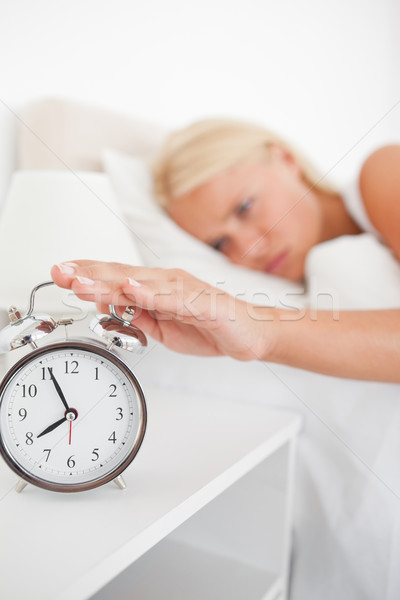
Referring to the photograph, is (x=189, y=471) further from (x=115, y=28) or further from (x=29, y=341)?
(x=115, y=28)

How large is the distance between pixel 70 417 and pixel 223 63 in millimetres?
1522

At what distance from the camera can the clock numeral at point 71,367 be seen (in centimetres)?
57

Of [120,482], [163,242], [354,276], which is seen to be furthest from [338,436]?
[163,242]

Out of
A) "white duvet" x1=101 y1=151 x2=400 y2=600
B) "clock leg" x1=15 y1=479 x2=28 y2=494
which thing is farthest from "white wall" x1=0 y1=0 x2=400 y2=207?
"clock leg" x1=15 y1=479 x2=28 y2=494

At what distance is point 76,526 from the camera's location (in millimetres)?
516

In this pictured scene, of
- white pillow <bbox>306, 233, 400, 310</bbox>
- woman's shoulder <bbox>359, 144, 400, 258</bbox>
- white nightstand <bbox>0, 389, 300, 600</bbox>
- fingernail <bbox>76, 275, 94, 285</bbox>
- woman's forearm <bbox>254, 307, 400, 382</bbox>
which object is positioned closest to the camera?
white nightstand <bbox>0, 389, 300, 600</bbox>

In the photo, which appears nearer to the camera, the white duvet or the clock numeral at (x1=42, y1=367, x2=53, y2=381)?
the clock numeral at (x1=42, y1=367, x2=53, y2=381)

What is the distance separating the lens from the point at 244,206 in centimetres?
129

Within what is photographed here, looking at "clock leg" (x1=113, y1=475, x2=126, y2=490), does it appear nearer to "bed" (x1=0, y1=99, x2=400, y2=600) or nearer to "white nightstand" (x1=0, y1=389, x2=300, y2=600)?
"white nightstand" (x1=0, y1=389, x2=300, y2=600)

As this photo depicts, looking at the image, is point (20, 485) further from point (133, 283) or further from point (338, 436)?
point (338, 436)

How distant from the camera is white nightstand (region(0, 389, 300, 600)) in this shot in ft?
1.55

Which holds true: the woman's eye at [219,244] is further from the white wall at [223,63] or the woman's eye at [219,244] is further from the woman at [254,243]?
the white wall at [223,63]

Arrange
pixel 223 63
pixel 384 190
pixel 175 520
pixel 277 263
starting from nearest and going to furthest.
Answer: pixel 175 520 → pixel 384 190 → pixel 277 263 → pixel 223 63

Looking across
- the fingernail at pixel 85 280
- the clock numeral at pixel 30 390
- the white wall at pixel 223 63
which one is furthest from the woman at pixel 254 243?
the white wall at pixel 223 63
